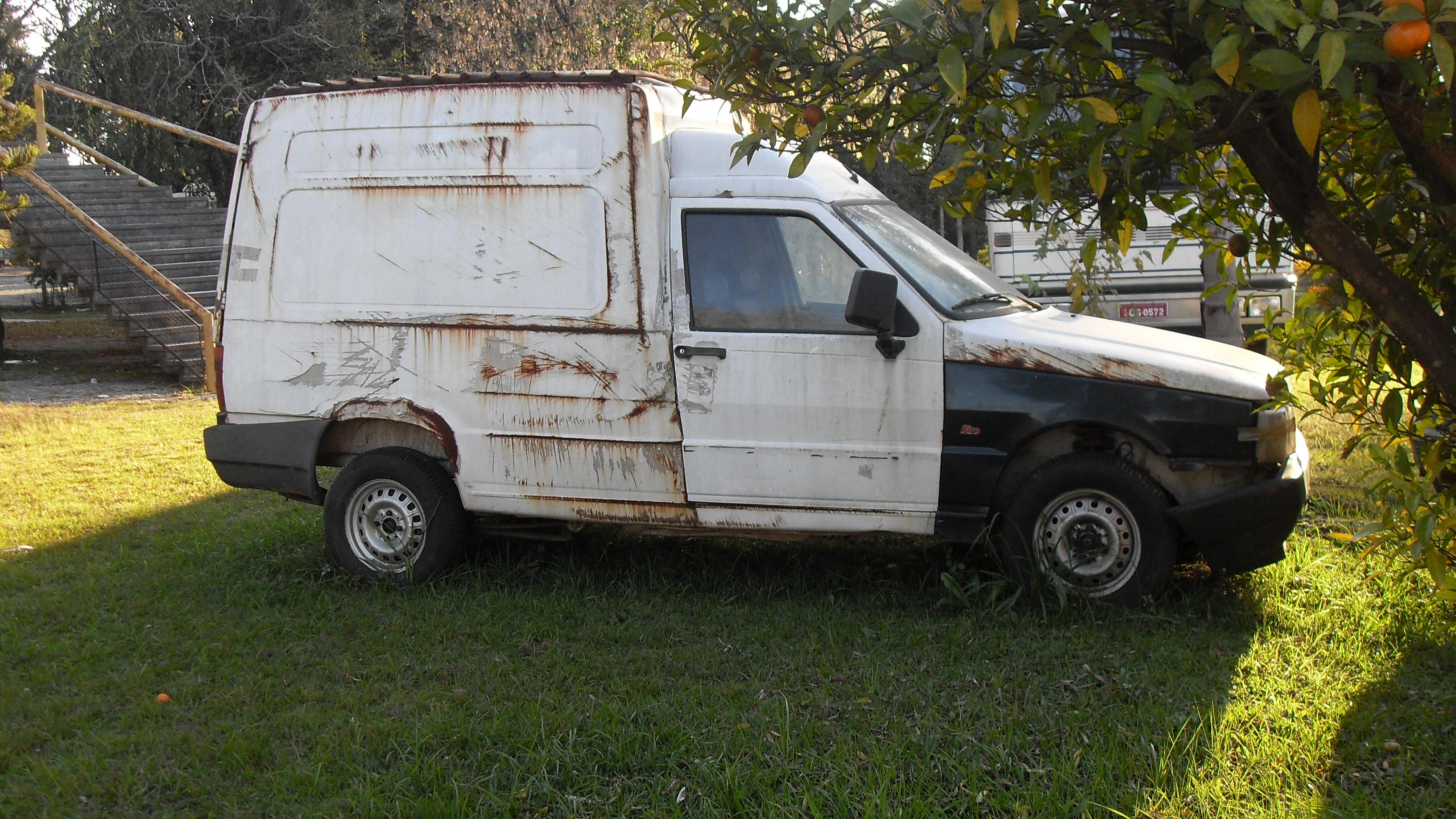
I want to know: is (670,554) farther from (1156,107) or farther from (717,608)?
(1156,107)

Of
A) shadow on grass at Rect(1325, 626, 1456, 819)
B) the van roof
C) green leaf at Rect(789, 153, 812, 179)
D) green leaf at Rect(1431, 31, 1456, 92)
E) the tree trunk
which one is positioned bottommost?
shadow on grass at Rect(1325, 626, 1456, 819)

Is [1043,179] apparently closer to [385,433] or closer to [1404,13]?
[1404,13]

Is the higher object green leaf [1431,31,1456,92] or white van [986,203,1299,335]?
white van [986,203,1299,335]

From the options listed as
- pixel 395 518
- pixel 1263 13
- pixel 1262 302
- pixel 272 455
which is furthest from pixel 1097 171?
pixel 1262 302

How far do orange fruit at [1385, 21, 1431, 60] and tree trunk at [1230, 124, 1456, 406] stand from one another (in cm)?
76

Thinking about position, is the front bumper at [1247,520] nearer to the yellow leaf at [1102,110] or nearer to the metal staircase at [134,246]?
the yellow leaf at [1102,110]

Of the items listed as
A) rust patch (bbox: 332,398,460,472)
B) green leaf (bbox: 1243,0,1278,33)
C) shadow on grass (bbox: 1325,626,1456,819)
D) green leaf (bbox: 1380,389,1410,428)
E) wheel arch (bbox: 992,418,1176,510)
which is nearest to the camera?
green leaf (bbox: 1243,0,1278,33)

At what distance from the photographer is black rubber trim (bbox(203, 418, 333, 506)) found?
5922 mm

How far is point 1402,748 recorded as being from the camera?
3869 millimetres

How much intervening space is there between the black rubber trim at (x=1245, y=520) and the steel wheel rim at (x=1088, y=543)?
240mm

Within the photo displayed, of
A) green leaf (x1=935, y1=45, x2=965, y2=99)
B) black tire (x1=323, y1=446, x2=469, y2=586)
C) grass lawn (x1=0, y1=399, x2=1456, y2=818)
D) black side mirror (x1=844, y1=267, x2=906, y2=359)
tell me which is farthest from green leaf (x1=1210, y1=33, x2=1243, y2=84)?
black tire (x1=323, y1=446, x2=469, y2=586)

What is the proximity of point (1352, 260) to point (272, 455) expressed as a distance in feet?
16.1

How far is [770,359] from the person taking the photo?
17.4ft

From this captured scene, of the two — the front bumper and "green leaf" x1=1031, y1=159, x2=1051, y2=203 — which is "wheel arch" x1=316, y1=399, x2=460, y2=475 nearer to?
the front bumper
